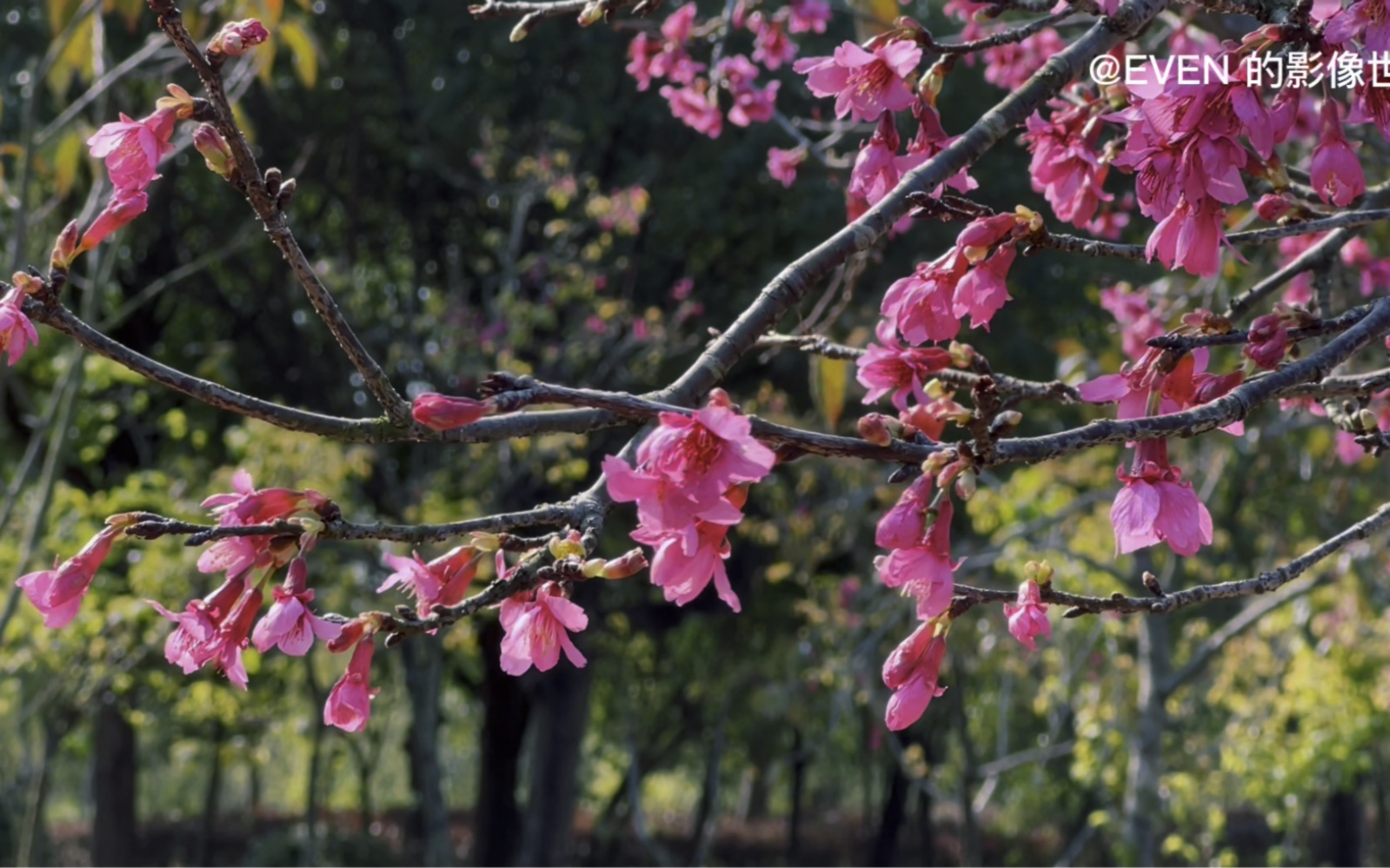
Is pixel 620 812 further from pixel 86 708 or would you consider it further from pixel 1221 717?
pixel 86 708

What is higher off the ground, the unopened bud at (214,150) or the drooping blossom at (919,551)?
the unopened bud at (214,150)

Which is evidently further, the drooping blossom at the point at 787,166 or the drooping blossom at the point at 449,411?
the drooping blossom at the point at 787,166

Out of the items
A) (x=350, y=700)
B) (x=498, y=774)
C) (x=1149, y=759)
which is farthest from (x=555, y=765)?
(x=350, y=700)

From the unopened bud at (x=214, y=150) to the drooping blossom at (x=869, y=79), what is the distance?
2.40ft

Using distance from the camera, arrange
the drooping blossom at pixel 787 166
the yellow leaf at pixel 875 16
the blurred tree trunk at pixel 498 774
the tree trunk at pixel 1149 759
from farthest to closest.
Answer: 1. the blurred tree trunk at pixel 498 774
2. the tree trunk at pixel 1149 759
3. the drooping blossom at pixel 787 166
4. the yellow leaf at pixel 875 16

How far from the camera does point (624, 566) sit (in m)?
1.17

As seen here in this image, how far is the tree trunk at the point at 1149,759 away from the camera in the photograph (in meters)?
6.40

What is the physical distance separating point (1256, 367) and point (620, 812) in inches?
838

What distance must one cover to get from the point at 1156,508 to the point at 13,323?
0.99 m

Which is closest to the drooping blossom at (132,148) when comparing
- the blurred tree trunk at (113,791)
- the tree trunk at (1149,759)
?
the tree trunk at (1149,759)

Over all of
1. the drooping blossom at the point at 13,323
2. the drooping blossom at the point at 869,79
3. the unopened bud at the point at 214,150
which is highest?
the drooping blossom at the point at 869,79

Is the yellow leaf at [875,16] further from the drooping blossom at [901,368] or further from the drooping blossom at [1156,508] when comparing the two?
the drooping blossom at [1156,508]

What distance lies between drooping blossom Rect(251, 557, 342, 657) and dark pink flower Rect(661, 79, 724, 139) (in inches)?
88.9

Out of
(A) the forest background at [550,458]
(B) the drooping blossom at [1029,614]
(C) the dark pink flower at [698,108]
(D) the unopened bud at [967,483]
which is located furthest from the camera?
(A) the forest background at [550,458]
